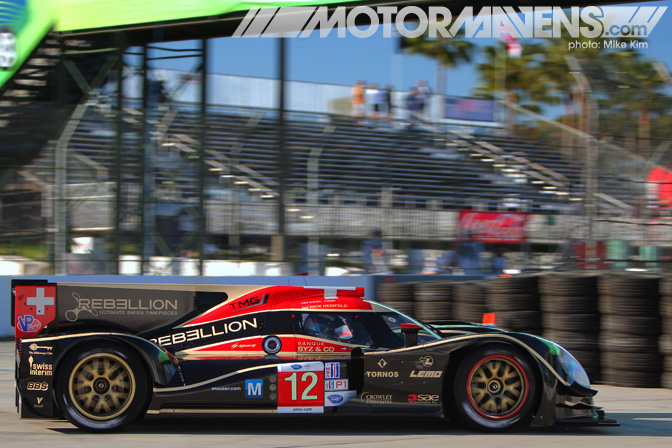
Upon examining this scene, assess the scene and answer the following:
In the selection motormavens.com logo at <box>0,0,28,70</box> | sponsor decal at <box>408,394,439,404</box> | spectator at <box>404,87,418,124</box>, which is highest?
motormavens.com logo at <box>0,0,28,70</box>

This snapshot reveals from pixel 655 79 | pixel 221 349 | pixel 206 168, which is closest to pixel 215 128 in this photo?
pixel 206 168

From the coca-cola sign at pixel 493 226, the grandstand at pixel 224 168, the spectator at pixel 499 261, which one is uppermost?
the grandstand at pixel 224 168

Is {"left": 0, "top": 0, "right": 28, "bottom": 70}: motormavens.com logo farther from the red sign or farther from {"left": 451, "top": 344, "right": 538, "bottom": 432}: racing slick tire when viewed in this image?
{"left": 451, "top": 344, "right": 538, "bottom": 432}: racing slick tire

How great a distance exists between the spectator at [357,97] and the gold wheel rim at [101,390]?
41.9 feet

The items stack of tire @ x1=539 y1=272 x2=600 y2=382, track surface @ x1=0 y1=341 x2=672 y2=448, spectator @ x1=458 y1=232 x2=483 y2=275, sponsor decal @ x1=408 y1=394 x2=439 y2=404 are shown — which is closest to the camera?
track surface @ x1=0 y1=341 x2=672 y2=448

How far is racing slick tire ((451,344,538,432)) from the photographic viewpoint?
5.83 m

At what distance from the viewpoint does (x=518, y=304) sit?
882 centimetres

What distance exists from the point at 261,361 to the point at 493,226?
10.6 m

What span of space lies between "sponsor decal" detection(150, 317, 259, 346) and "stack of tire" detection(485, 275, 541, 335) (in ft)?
12.8

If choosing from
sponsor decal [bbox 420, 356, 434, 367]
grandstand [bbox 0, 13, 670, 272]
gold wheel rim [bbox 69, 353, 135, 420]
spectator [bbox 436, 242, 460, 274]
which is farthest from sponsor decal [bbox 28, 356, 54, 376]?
spectator [bbox 436, 242, 460, 274]

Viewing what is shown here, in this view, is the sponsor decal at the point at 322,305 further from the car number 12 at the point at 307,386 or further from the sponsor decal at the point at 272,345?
the car number 12 at the point at 307,386

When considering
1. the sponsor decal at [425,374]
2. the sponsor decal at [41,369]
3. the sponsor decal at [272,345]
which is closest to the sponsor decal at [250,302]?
the sponsor decal at [272,345]

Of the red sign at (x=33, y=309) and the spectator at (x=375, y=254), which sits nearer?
the red sign at (x=33, y=309)

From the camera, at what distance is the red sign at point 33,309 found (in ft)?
19.0
